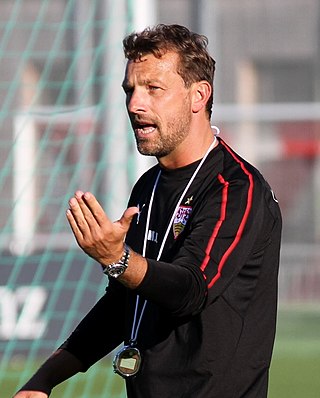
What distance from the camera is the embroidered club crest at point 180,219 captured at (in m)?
3.60

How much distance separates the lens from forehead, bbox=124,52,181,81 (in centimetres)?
368

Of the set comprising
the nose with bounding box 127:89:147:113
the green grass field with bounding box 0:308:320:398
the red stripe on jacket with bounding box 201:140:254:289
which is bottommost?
the green grass field with bounding box 0:308:320:398

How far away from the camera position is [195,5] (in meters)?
12.2

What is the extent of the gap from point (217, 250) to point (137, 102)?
522mm

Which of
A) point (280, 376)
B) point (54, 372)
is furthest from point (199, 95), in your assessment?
point (280, 376)

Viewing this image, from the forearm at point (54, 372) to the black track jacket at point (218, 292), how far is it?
0.29 meters

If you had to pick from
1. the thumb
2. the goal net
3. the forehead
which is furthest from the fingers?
the goal net

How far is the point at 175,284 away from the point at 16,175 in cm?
704

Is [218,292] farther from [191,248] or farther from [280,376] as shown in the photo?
[280,376]

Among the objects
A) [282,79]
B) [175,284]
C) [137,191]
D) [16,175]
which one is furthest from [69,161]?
[175,284]

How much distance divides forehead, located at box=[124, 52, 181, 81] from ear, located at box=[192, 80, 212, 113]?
79 mm

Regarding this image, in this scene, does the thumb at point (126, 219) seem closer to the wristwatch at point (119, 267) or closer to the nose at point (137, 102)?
the wristwatch at point (119, 267)

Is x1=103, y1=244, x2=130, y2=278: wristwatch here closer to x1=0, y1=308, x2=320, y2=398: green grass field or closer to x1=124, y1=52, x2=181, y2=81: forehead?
x1=124, y1=52, x2=181, y2=81: forehead

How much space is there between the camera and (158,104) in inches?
143
